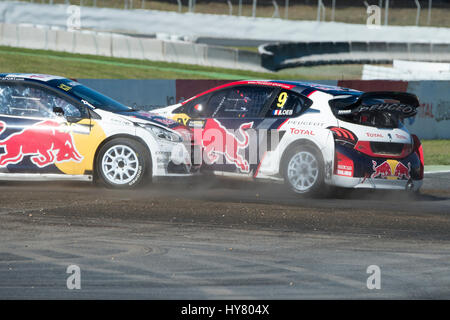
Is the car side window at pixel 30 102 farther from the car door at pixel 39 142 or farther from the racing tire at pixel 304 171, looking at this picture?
the racing tire at pixel 304 171

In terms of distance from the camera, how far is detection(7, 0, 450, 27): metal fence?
5569 centimetres

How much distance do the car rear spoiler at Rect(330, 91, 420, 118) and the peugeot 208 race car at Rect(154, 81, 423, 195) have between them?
13 millimetres

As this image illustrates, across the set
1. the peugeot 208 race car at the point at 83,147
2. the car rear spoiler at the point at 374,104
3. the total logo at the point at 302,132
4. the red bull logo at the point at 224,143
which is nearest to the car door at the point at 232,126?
the red bull logo at the point at 224,143

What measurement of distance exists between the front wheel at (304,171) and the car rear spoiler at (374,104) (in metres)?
0.69

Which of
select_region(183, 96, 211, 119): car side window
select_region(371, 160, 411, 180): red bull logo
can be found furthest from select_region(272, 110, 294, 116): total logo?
select_region(371, 160, 411, 180): red bull logo

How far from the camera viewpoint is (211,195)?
1172 centimetres

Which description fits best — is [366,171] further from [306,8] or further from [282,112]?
[306,8]

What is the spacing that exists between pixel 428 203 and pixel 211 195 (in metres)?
2.86

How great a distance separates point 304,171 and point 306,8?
50969 mm

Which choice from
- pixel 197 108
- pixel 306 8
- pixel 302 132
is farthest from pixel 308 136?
pixel 306 8

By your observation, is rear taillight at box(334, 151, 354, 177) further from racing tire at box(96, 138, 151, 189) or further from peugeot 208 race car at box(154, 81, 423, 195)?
racing tire at box(96, 138, 151, 189)

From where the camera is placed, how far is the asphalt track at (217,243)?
22.0 feet

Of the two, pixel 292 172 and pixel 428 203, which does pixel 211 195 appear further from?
pixel 428 203
